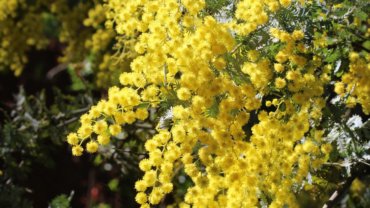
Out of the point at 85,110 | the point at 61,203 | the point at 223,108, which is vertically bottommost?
the point at 61,203

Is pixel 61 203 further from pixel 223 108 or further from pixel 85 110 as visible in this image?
pixel 223 108

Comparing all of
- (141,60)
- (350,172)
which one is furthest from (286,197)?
(141,60)

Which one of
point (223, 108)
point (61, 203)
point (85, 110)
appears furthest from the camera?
point (85, 110)

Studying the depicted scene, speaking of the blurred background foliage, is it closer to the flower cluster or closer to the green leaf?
the green leaf

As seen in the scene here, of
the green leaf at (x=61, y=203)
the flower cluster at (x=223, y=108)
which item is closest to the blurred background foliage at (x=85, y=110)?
the green leaf at (x=61, y=203)

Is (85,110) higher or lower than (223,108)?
higher

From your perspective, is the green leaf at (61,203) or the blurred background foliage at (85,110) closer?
the blurred background foliage at (85,110)

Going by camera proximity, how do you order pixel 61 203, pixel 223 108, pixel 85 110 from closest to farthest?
pixel 223 108, pixel 61 203, pixel 85 110

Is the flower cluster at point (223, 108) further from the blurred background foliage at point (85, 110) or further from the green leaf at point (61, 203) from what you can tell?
the green leaf at point (61, 203)

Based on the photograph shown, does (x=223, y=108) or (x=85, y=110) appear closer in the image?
(x=223, y=108)

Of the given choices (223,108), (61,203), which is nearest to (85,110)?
(61,203)

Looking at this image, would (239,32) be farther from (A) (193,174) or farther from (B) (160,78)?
(A) (193,174)
